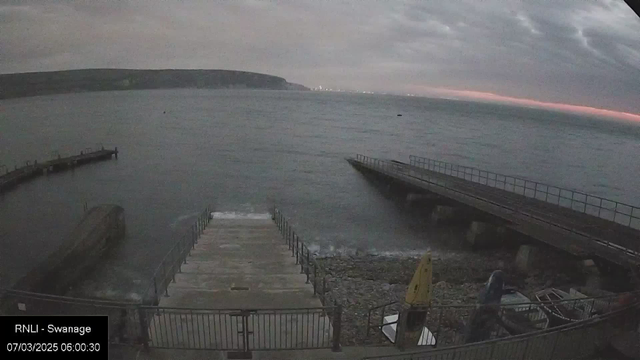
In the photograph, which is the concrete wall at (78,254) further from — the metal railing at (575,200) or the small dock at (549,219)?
the metal railing at (575,200)

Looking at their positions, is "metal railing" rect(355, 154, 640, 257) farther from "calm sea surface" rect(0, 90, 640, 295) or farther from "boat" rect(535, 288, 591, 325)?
"boat" rect(535, 288, 591, 325)

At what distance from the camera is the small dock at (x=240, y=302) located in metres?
6.71

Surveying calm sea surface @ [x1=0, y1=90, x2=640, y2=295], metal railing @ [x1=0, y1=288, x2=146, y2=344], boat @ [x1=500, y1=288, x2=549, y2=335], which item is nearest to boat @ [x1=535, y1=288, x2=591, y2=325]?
boat @ [x1=500, y1=288, x2=549, y2=335]

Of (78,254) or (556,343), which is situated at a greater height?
(556,343)

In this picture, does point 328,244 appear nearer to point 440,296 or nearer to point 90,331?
point 440,296

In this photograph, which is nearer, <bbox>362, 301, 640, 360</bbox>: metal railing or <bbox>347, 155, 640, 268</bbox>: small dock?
<bbox>362, 301, 640, 360</bbox>: metal railing

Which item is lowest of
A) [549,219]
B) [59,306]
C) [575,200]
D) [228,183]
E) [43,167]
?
[228,183]

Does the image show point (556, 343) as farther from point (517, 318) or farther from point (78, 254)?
point (78, 254)

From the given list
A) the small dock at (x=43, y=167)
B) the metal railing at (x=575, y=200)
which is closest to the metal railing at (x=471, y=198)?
the metal railing at (x=575, y=200)

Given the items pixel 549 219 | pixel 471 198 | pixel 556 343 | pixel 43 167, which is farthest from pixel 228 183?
pixel 556 343

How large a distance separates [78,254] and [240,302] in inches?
481

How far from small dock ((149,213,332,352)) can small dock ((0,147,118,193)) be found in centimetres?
2744

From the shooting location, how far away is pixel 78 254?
1716cm

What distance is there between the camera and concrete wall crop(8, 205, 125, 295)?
14248mm
